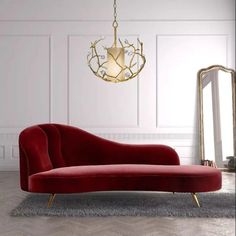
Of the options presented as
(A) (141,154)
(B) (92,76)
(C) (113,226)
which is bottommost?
(C) (113,226)

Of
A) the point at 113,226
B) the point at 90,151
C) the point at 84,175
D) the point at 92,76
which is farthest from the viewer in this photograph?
the point at 92,76

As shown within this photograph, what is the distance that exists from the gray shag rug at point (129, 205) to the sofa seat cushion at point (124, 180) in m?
0.14

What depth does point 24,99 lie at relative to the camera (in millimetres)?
5910

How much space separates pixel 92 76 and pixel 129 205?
3.04 m

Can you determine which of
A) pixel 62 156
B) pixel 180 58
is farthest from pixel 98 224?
pixel 180 58

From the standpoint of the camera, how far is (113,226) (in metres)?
2.62

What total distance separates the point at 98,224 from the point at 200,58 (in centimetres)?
392

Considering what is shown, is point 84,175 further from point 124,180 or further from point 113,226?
point 113,226

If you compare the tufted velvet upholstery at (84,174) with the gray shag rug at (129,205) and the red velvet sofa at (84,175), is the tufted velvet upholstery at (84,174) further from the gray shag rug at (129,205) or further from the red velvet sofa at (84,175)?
the gray shag rug at (129,205)

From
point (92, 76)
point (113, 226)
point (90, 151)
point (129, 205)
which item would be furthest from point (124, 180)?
point (92, 76)

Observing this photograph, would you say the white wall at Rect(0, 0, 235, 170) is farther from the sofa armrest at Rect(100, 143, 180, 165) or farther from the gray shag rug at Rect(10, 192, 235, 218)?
the gray shag rug at Rect(10, 192, 235, 218)

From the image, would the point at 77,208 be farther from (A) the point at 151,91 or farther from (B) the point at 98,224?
(A) the point at 151,91

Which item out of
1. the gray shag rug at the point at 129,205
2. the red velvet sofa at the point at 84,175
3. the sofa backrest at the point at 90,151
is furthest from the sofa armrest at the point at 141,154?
the red velvet sofa at the point at 84,175

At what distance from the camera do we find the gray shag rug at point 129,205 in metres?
2.93
